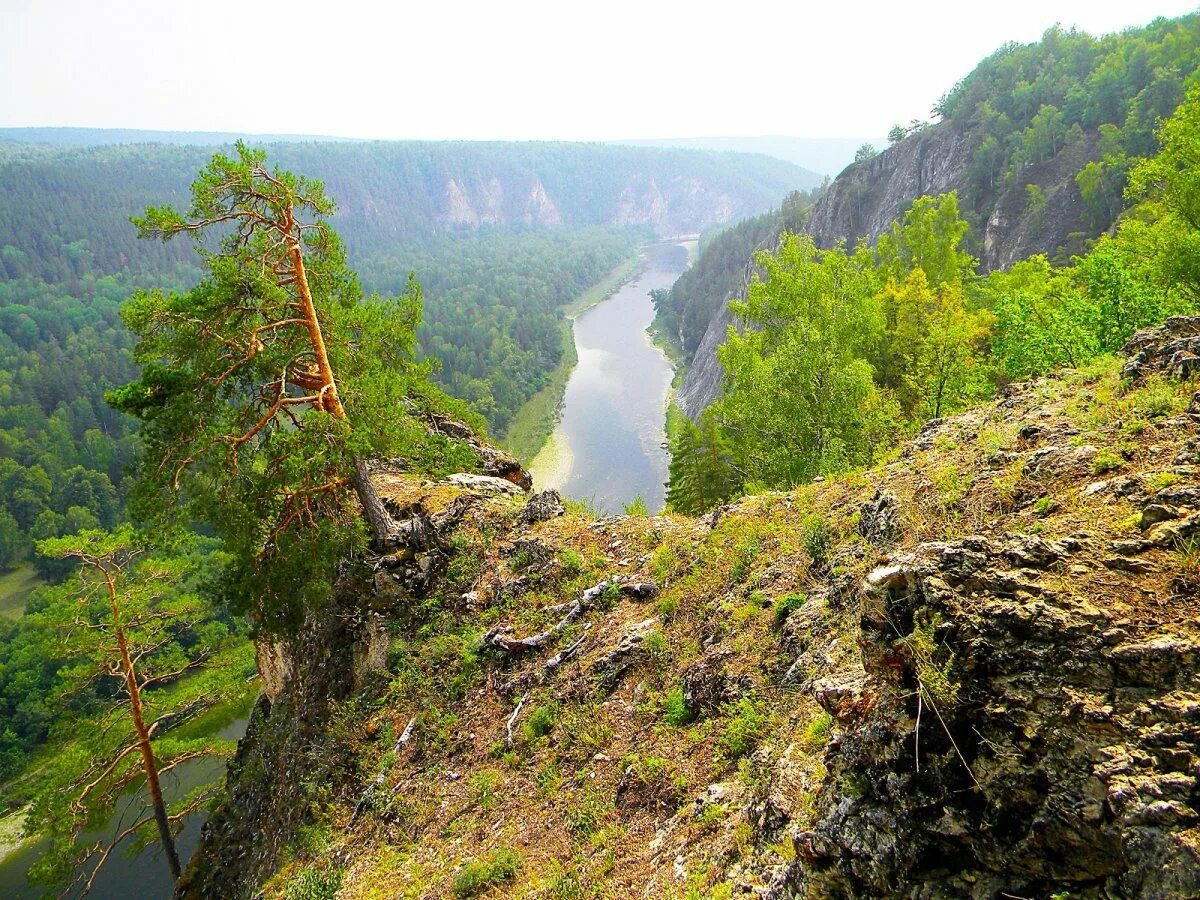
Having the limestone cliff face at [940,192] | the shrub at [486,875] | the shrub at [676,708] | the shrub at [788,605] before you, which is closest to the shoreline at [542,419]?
the limestone cliff face at [940,192]

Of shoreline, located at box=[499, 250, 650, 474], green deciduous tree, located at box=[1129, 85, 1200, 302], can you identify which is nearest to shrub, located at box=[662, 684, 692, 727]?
green deciduous tree, located at box=[1129, 85, 1200, 302]

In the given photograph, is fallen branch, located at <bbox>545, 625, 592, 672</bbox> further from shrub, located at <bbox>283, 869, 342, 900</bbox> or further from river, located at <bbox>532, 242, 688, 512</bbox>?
river, located at <bbox>532, 242, 688, 512</bbox>

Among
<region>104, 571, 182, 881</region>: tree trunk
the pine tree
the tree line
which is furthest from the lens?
the pine tree

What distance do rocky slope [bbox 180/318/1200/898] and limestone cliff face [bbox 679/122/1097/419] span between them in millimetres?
45450

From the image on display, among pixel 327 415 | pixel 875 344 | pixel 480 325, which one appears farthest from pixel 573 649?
pixel 480 325

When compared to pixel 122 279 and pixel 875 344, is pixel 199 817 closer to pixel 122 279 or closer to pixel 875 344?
pixel 875 344

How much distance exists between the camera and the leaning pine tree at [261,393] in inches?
463

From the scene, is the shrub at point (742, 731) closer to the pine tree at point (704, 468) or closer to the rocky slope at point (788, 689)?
the rocky slope at point (788, 689)

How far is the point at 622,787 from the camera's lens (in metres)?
8.62

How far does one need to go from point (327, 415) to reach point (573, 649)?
608 cm

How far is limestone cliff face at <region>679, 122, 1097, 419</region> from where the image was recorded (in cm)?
6269

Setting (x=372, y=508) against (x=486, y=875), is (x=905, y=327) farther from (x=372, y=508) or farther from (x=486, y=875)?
(x=486, y=875)

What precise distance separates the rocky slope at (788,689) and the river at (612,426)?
2844cm

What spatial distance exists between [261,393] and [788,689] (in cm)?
1097
